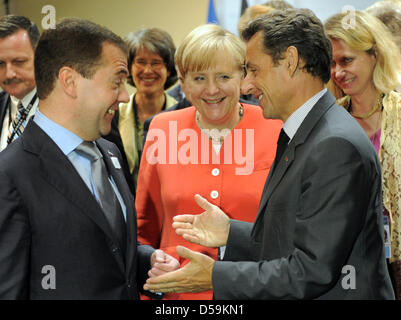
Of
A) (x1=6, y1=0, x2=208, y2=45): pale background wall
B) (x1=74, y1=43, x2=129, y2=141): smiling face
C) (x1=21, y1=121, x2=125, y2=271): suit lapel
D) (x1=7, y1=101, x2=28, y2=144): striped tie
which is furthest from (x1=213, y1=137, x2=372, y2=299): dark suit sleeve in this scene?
(x1=6, y1=0, x2=208, y2=45): pale background wall

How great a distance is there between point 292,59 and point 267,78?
108 mm

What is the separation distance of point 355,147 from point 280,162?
324mm

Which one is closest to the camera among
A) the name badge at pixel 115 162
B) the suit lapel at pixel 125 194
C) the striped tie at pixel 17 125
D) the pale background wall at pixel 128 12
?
the suit lapel at pixel 125 194

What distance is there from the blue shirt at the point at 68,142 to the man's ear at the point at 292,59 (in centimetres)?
74

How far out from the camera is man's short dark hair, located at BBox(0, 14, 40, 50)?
9.96ft

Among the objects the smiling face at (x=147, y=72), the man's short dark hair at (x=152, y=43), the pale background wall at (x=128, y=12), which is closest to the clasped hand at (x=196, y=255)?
the smiling face at (x=147, y=72)

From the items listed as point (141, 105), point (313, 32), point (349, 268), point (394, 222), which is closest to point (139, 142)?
point (141, 105)

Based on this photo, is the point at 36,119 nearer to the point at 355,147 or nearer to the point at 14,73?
the point at 355,147

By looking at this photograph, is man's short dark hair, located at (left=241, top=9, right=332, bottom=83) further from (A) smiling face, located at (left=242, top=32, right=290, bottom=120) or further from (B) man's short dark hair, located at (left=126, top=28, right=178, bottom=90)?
(B) man's short dark hair, located at (left=126, top=28, right=178, bottom=90)

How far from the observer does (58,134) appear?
70.7 inches

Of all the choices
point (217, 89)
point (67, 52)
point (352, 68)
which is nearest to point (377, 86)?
point (352, 68)

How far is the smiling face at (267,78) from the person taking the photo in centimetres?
189

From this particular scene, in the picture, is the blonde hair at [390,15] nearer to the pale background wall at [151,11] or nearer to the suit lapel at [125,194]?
the pale background wall at [151,11]

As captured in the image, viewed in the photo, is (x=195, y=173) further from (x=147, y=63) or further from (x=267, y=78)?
(x=147, y=63)
